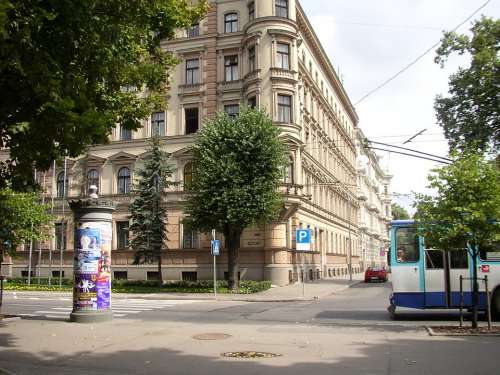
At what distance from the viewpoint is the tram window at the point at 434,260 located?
52.5 feet

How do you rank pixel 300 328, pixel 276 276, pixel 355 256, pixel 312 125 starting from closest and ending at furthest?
pixel 300 328
pixel 276 276
pixel 312 125
pixel 355 256

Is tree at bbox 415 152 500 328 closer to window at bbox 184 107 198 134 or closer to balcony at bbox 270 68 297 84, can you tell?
balcony at bbox 270 68 297 84

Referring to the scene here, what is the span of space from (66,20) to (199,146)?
22.1m

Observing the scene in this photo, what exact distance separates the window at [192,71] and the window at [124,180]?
820 centimetres

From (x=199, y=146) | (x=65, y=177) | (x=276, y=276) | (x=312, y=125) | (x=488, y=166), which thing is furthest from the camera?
(x=312, y=125)

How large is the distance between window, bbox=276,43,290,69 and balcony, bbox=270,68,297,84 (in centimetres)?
53

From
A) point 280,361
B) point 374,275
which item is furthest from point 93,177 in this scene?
point 280,361

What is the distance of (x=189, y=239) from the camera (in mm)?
38156

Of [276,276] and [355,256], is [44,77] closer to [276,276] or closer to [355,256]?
[276,276]

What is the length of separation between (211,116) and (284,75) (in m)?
6.16

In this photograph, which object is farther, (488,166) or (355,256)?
(355,256)

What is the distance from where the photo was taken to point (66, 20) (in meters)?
8.72

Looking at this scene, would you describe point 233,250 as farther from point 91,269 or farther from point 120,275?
point 91,269

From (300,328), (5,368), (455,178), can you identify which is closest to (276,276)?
(300,328)
